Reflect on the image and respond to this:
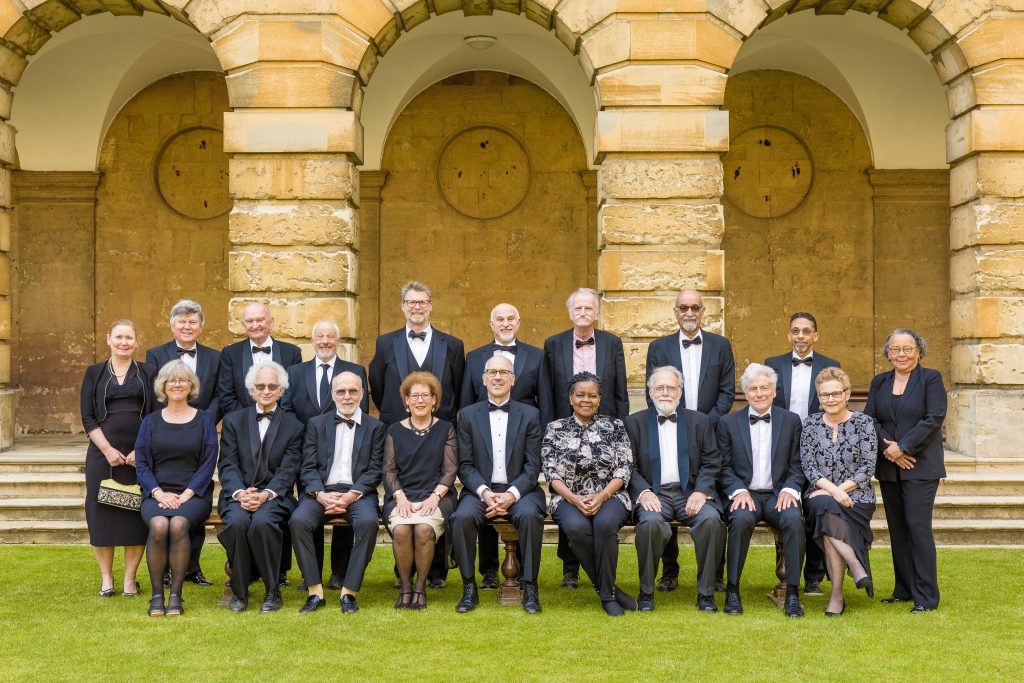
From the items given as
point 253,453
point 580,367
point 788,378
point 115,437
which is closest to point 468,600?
point 253,453

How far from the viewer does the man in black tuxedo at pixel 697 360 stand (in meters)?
6.97

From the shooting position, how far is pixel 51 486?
8.38m

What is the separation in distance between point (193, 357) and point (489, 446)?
2.16m

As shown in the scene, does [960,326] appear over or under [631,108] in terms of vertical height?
under

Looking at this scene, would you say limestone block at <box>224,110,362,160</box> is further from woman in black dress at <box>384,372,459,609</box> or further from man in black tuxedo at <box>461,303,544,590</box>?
woman in black dress at <box>384,372,459,609</box>

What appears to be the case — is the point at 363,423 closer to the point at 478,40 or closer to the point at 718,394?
the point at 718,394

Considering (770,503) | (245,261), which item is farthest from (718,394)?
(245,261)

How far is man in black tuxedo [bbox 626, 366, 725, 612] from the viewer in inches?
234

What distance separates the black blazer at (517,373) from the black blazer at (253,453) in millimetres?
1215

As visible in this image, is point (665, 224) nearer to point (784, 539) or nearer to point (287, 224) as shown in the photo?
point (287, 224)

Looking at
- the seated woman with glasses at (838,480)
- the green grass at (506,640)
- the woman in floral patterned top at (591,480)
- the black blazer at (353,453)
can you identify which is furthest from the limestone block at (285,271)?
the seated woman with glasses at (838,480)

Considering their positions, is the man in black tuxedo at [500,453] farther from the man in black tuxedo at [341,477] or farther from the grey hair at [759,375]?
the grey hair at [759,375]

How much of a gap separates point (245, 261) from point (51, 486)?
7.76 ft

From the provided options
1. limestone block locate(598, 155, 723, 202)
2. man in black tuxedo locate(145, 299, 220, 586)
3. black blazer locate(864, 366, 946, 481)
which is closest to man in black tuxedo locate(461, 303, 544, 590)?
man in black tuxedo locate(145, 299, 220, 586)
